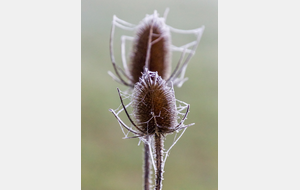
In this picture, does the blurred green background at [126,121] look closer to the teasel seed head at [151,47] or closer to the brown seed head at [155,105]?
the teasel seed head at [151,47]

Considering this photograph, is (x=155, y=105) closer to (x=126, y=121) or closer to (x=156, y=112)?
(x=156, y=112)

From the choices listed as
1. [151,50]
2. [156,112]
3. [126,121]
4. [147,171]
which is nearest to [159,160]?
[156,112]

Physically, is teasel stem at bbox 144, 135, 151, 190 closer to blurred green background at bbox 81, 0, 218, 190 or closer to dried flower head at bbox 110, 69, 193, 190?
dried flower head at bbox 110, 69, 193, 190

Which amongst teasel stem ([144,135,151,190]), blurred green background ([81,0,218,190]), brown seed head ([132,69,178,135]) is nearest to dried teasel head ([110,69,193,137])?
brown seed head ([132,69,178,135])

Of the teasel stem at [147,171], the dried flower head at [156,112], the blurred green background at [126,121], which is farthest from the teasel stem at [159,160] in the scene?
the blurred green background at [126,121]
